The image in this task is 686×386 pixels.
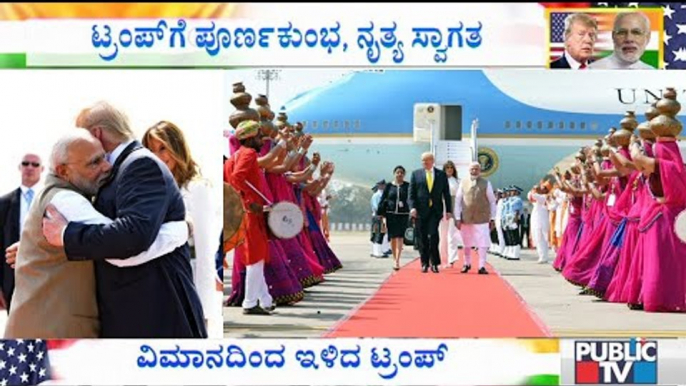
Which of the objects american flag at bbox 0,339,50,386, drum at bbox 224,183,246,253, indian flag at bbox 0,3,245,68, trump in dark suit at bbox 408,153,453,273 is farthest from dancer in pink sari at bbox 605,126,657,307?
american flag at bbox 0,339,50,386

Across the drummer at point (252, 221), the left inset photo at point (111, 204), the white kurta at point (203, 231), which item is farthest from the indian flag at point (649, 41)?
the white kurta at point (203, 231)

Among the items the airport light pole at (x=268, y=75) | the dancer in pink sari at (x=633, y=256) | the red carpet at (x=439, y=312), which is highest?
the airport light pole at (x=268, y=75)

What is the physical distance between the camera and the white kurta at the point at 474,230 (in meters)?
4.49

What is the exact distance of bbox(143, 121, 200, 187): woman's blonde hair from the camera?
4.31 metres

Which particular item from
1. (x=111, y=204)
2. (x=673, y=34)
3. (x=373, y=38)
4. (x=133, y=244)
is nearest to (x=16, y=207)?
(x=111, y=204)

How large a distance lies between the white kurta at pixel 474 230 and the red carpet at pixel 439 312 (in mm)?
138

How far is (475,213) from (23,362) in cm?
191

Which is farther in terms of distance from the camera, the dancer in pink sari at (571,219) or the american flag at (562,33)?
the dancer in pink sari at (571,219)

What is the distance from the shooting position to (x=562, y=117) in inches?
172

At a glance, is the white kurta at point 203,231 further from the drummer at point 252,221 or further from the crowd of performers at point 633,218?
the crowd of performers at point 633,218

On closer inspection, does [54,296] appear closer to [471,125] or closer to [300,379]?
[300,379]

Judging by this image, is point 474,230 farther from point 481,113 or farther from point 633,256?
point 633,256

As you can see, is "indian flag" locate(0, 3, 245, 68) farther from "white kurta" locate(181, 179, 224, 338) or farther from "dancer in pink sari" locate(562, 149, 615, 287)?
"dancer in pink sari" locate(562, 149, 615, 287)

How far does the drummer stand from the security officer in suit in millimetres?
735
